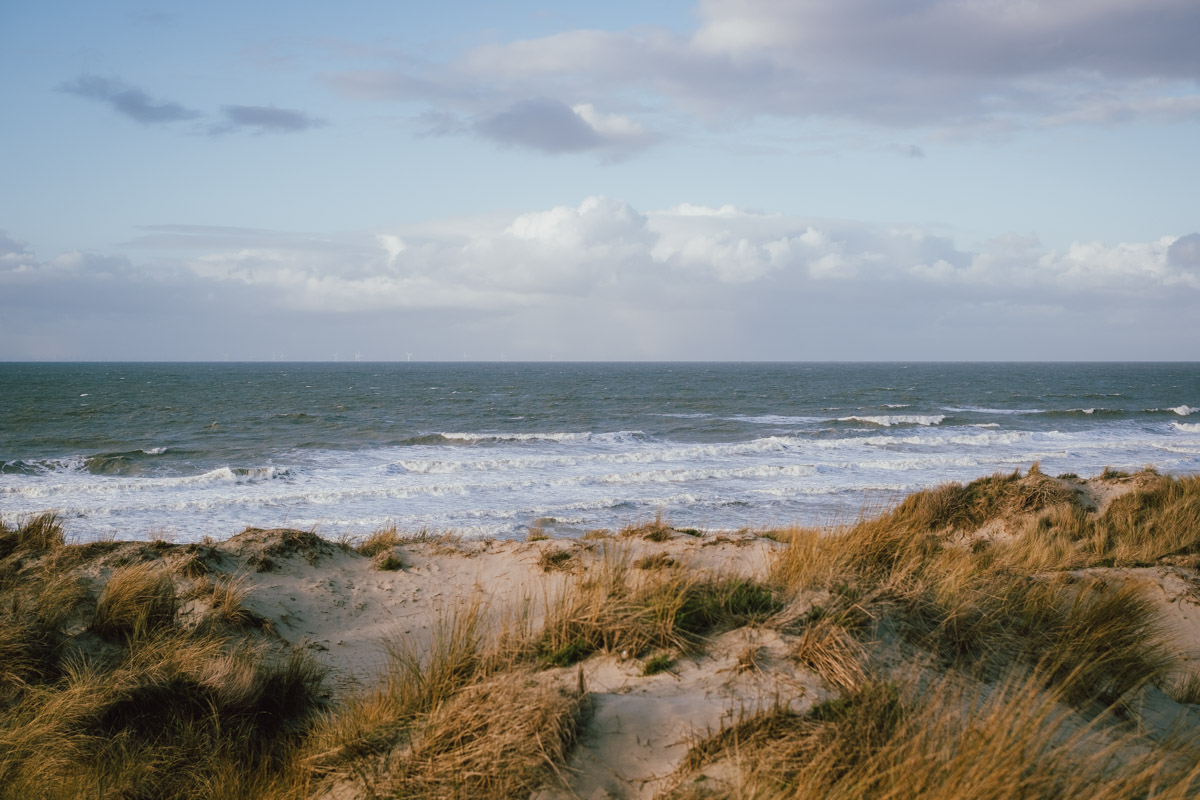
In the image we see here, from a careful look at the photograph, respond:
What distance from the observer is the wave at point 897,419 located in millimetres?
Answer: 43812

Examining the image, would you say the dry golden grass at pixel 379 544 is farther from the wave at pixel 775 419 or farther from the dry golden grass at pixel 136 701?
the wave at pixel 775 419

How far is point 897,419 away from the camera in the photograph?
45500 millimetres

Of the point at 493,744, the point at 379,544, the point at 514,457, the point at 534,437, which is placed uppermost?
the point at 493,744

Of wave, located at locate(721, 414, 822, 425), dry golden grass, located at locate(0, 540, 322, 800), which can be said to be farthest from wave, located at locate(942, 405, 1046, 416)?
dry golden grass, located at locate(0, 540, 322, 800)

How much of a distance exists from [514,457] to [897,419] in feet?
90.5

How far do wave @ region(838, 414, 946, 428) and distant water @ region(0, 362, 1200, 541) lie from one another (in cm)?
18

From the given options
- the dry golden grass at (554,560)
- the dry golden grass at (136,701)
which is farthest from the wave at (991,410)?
the dry golden grass at (136,701)

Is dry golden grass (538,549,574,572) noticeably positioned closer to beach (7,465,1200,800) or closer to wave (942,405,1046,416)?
beach (7,465,1200,800)

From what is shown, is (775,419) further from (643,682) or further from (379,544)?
(643,682)

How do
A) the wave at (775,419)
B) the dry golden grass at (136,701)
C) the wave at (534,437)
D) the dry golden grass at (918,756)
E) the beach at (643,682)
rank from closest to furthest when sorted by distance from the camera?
the dry golden grass at (918,756), the beach at (643,682), the dry golden grass at (136,701), the wave at (534,437), the wave at (775,419)

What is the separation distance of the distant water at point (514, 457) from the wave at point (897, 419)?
177mm

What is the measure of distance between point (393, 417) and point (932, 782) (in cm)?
4622

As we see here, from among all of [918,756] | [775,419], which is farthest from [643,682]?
[775,419]

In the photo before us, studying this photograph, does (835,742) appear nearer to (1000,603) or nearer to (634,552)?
(1000,603)
